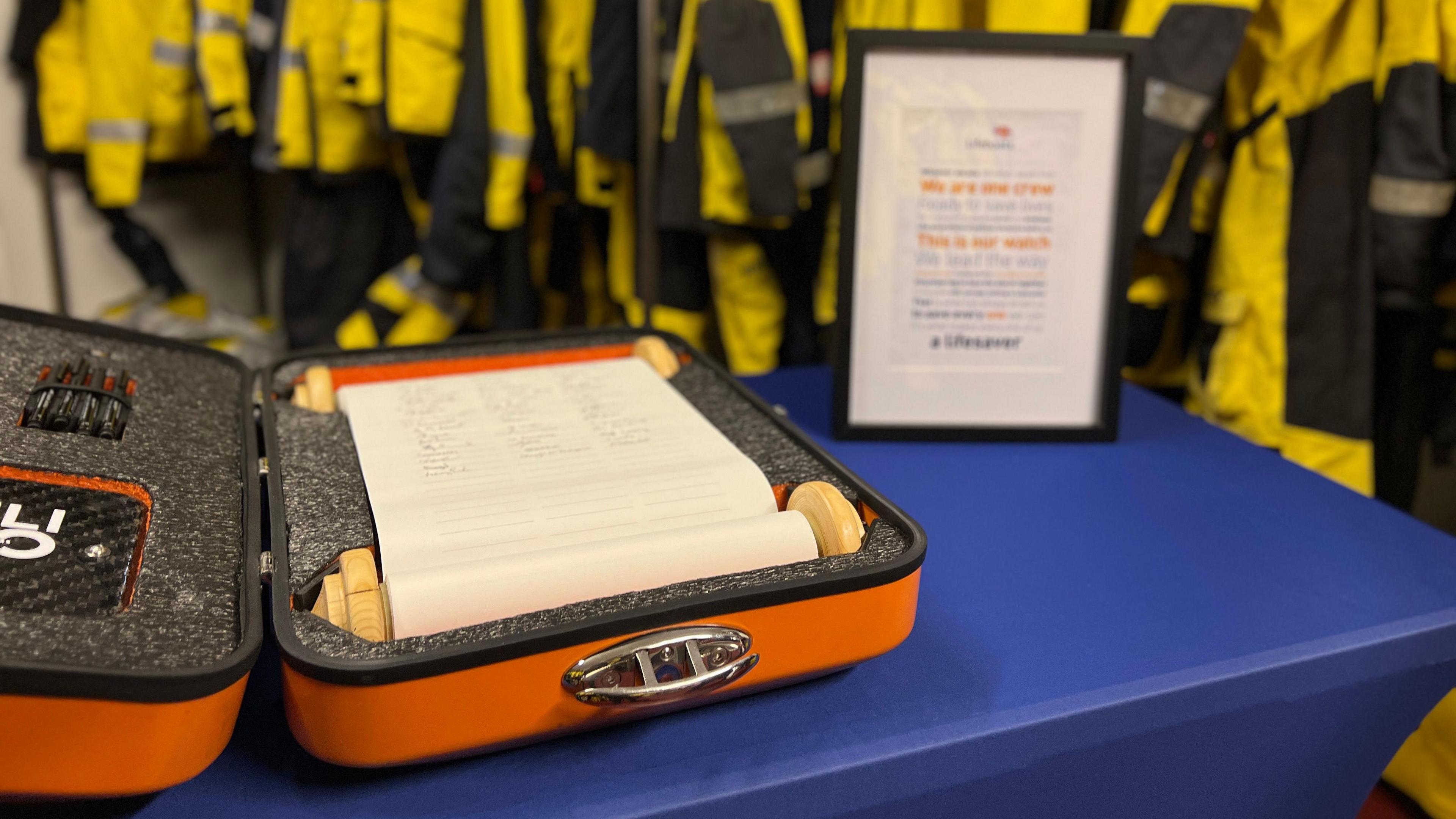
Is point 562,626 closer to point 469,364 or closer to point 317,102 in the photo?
point 469,364

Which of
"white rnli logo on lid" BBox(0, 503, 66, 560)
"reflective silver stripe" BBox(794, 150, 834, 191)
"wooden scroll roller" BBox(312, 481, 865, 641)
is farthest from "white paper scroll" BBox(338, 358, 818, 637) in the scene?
"reflective silver stripe" BBox(794, 150, 834, 191)

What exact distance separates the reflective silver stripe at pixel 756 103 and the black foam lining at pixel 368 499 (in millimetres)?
419

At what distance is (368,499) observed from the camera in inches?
19.3

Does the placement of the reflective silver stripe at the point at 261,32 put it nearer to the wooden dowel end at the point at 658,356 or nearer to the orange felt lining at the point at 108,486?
the wooden dowel end at the point at 658,356

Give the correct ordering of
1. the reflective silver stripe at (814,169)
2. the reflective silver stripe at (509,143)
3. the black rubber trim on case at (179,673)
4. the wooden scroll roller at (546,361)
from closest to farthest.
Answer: the black rubber trim on case at (179,673) → the wooden scroll roller at (546,361) → the reflective silver stripe at (814,169) → the reflective silver stripe at (509,143)

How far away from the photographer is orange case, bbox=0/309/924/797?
308mm

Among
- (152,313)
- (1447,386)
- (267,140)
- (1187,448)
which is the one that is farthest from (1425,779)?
(152,313)

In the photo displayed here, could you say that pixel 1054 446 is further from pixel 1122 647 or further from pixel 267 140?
pixel 267 140

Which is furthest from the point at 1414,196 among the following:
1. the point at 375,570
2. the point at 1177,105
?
the point at 375,570

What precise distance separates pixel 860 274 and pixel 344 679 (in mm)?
510

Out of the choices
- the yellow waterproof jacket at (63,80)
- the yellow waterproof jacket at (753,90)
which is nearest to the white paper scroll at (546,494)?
the yellow waterproof jacket at (753,90)

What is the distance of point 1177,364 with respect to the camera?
1.22m

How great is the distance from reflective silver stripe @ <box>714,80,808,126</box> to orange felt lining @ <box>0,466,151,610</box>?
749 millimetres

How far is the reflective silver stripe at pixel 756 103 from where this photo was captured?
104 cm
